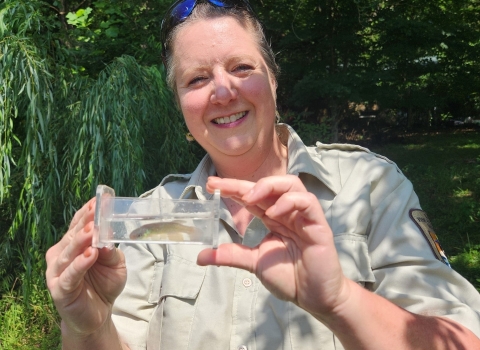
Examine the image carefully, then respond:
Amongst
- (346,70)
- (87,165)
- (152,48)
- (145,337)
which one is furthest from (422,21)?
(145,337)

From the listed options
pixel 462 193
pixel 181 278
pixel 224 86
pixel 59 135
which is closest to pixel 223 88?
pixel 224 86

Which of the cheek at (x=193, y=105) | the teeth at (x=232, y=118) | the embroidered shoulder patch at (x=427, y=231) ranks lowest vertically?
the embroidered shoulder patch at (x=427, y=231)

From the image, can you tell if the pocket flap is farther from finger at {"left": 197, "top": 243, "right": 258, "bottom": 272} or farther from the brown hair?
the brown hair

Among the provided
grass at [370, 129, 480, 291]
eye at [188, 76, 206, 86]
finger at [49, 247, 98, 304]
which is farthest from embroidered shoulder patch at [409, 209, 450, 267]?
grass at [370, 129, 480, 291]

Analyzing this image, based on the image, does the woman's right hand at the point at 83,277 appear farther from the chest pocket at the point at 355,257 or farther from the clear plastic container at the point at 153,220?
the chest pocket at the point at 355,257

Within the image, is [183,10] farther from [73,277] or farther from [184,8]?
[73,277]

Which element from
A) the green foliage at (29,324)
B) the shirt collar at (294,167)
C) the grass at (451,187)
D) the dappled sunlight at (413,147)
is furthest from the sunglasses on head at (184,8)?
the dappled sunlight at (413,147)
